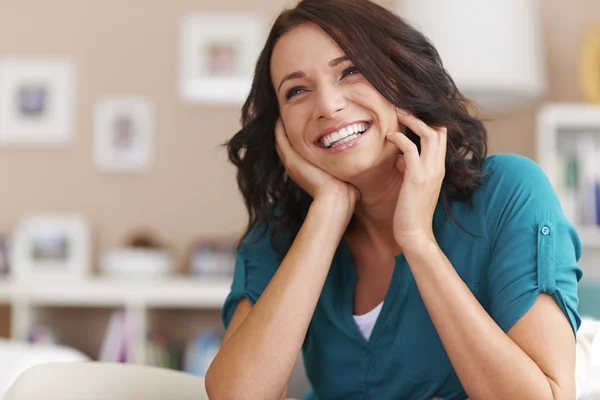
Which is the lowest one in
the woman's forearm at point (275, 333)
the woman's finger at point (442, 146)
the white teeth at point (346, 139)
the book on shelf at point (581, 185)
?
the book on shelf at point (581, 185)

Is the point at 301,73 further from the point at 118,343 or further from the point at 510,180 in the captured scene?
the point at 118,343

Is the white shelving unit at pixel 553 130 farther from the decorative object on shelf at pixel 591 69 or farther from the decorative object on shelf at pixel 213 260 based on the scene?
the decorative object on shelf at pixel 213 260

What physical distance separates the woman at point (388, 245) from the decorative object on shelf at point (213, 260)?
1641 mm

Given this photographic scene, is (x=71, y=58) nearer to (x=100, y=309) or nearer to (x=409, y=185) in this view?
(x=100, y=309)

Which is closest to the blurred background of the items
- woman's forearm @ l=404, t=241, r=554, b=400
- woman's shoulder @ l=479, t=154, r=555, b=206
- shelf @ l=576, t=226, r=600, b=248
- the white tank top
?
shelf @ l=576, t=226, r=600, b=248

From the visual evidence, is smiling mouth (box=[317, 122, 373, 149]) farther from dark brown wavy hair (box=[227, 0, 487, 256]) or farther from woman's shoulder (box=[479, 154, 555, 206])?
woman's shoulder (box=[479, 154, 555, 206])

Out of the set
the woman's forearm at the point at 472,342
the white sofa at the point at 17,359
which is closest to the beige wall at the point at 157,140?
the white sofa at the point at 17,359

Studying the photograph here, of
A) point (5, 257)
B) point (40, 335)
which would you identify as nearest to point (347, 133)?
point (40, 335)

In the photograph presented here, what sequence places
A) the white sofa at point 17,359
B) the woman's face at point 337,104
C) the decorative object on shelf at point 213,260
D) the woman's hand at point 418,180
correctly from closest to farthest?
the woman's hand at point 418,180, the woman's face at point 337,104, the white sofa at point 17,359, the decorative object on shelf at point 213,260

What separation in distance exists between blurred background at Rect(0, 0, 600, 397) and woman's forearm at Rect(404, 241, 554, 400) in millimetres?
2016

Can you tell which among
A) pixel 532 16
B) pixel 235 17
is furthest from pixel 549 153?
pixel 235 17

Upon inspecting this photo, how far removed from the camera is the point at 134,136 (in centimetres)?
344

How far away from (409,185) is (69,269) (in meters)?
2.34

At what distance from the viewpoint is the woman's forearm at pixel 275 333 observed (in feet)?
3.98
